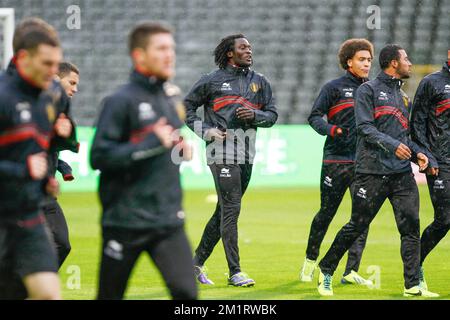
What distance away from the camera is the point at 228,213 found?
10125mm

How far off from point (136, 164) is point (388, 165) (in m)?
3.79

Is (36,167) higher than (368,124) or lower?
higher

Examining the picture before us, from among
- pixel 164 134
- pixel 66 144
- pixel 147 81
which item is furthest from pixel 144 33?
pixel 66 144

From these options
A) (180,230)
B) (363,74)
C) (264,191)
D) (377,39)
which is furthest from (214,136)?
(377,39)

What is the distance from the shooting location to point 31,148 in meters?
6.00

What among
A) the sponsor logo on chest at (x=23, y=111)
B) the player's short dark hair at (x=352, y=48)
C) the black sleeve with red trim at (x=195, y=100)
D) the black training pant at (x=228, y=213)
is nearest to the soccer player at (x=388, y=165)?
the player's short dark hair at (x=352, y=48)

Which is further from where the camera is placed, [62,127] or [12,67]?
[12,67]

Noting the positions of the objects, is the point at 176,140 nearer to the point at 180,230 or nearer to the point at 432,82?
the point at 180,230

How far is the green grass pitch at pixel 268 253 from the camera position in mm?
9617

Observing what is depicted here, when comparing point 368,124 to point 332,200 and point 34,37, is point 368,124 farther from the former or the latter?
point 34,37

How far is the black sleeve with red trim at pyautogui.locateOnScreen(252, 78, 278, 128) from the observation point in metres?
10.3

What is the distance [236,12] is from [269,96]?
18.1 meters

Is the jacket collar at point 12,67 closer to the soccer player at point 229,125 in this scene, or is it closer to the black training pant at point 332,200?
the soccer player at point 229,125

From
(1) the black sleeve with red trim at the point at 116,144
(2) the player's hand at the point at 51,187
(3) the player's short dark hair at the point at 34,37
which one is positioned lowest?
(2) the player's hand at the point at 51,187
